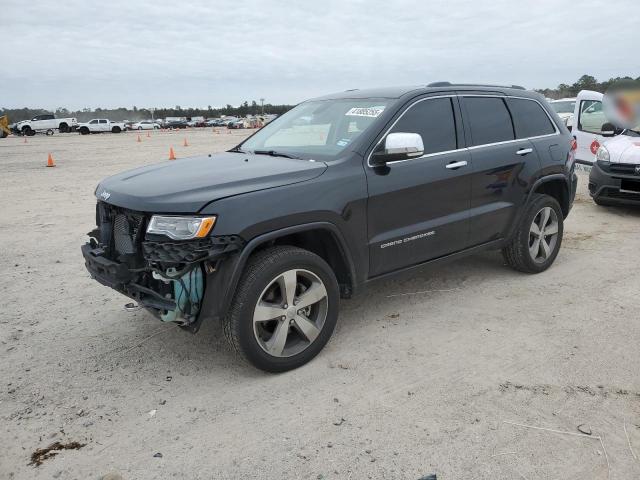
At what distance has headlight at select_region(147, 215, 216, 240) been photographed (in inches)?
121

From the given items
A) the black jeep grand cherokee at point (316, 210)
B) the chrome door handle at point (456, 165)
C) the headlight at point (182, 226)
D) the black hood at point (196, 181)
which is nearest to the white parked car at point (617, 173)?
the black jeep grand cherokee at point (316, 210)

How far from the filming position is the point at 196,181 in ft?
11.2

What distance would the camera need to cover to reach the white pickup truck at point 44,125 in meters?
46.1

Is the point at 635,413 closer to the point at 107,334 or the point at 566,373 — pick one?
the point at 566,373

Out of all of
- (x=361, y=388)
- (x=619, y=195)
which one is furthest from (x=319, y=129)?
(x=619, y=195)

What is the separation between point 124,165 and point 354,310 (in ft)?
46.2

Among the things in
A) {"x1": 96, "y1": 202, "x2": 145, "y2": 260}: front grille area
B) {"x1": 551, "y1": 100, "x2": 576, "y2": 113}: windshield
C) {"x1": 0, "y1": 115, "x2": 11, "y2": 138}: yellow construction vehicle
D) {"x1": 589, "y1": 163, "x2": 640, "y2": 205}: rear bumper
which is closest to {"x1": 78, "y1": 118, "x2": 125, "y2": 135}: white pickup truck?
{"x1": 0, "y1": 115, "x2": 11, "y2": 138}: yellow construction vehicle

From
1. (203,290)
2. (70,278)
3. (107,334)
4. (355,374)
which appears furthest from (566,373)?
(70,278)

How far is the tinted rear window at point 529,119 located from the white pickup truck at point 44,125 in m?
49.4

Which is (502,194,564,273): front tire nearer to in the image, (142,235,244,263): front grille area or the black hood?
the black hood

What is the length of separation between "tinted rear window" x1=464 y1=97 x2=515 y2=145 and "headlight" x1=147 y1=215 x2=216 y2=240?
8.56ft

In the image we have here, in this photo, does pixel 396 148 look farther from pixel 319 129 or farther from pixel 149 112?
pixel 149 112

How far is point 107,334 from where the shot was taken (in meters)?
4.18

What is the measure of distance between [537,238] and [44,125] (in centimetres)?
5097
